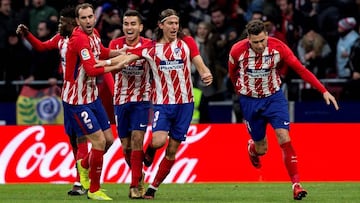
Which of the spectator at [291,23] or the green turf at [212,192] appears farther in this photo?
the spectator at [291,23]

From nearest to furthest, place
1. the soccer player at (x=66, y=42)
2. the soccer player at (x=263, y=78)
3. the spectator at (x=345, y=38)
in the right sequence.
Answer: the soccer player at (x=263, y=78)
the soccer player at (x=66, y=42)
the spectator at (x=345, y=38)

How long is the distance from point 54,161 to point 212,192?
13.9 feet

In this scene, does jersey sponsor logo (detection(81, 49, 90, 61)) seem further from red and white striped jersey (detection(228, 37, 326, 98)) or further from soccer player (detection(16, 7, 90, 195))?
red and white striped jersey (detection(228, 37, 326, 98))

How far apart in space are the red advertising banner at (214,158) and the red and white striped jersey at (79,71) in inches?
191

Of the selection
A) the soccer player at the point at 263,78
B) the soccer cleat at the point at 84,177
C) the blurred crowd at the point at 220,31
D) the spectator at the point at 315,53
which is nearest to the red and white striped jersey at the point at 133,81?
the soccer cleat at the point at 84,177

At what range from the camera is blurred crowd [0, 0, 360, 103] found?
2247 centimetres

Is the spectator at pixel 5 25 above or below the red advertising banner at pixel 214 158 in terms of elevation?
above

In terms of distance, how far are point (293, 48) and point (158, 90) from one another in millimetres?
7689

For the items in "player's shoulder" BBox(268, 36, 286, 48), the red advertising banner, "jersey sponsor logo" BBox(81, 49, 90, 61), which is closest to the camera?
"jersey sponsor logo" BBox(81, 49, 90, 61)

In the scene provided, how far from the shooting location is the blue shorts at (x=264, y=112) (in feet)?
51.0

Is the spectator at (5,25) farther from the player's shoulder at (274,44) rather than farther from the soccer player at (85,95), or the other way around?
the player's shoulder at (274,44)

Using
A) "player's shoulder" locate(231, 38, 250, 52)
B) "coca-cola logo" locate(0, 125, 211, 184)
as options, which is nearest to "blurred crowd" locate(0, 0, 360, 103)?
"coca-cola logo" locate(0, 125, 211, 184)

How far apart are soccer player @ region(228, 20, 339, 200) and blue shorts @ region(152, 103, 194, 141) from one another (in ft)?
3.47

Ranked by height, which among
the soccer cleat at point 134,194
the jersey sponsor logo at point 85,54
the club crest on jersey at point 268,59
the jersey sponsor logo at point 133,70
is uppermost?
the jersey sponsor logo at point 85,54
